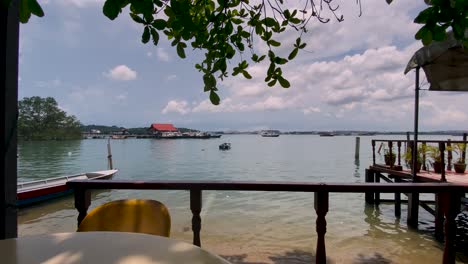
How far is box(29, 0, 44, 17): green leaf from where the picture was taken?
1104 millimetres

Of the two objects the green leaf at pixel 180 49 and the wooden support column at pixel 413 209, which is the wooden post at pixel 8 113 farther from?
the wooden support column at pixel 413 209

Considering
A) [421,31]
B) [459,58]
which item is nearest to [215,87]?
[421,31]

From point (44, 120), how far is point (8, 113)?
8167cm

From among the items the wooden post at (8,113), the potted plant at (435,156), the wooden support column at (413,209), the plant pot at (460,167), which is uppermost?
the wooden post at (8,113)

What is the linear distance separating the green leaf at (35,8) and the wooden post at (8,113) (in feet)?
2.60

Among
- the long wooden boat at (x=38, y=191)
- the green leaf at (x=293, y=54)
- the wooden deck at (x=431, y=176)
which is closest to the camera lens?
the green leaf at (x=293, y=54)

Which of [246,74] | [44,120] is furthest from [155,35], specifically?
[44,120]

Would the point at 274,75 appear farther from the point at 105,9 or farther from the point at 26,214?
the point at 26,214

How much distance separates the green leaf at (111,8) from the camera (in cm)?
121

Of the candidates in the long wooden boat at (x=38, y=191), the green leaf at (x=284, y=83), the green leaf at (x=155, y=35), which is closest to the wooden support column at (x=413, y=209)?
the green leaf at (x=284, y=83)

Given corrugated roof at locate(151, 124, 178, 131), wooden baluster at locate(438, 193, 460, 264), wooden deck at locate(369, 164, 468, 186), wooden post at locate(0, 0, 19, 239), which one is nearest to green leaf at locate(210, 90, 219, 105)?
wooden post at locate(0, 0, 19, 239)

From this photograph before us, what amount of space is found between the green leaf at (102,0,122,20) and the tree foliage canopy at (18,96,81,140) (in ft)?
255

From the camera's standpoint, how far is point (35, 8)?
1.11m

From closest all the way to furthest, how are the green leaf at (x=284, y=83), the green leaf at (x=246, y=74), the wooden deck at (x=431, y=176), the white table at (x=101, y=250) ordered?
the white table at (x=101, y=250) < the green leaf at (x=284, y=83) < the green leaf at (x=246, y=74) < the wooden deck at (x=431, y=176)
